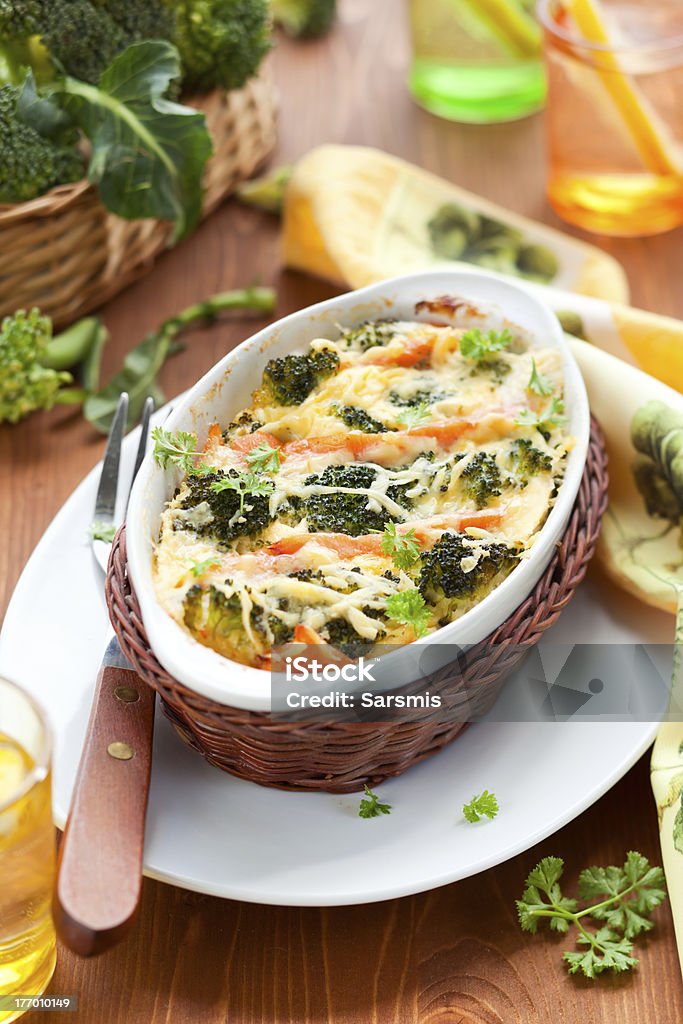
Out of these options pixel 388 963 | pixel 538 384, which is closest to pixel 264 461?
pixel 538 384

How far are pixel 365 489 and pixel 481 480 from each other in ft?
0.62

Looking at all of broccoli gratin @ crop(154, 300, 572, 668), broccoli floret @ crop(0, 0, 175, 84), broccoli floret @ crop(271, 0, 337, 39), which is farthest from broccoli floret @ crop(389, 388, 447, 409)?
broccoli floret @ crop(271, 0, 337, 39)

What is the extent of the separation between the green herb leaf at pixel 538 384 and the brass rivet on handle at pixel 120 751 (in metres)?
0.93

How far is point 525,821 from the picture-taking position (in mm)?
1805

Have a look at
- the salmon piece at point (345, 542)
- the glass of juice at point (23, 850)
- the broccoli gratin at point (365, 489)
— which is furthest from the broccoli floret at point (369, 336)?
the glass of juice at point (23, 850)

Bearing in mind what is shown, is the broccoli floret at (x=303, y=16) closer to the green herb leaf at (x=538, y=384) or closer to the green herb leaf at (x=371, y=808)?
the green herb leaf at (x=538, y=384)

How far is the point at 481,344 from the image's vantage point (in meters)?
2.17

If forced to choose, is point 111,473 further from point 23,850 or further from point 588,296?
point 588,296

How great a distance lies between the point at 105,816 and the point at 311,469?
0.68 metres

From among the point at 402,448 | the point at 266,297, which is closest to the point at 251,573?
the point at 402,448

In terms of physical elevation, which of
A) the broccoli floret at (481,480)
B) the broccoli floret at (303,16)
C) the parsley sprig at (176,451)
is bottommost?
the broccoli floret at (303,16)

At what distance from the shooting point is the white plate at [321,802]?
1.73 metres

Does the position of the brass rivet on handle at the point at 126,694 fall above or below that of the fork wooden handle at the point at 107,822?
below

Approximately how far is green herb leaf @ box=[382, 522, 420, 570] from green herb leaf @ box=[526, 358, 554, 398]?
1.41 ft
